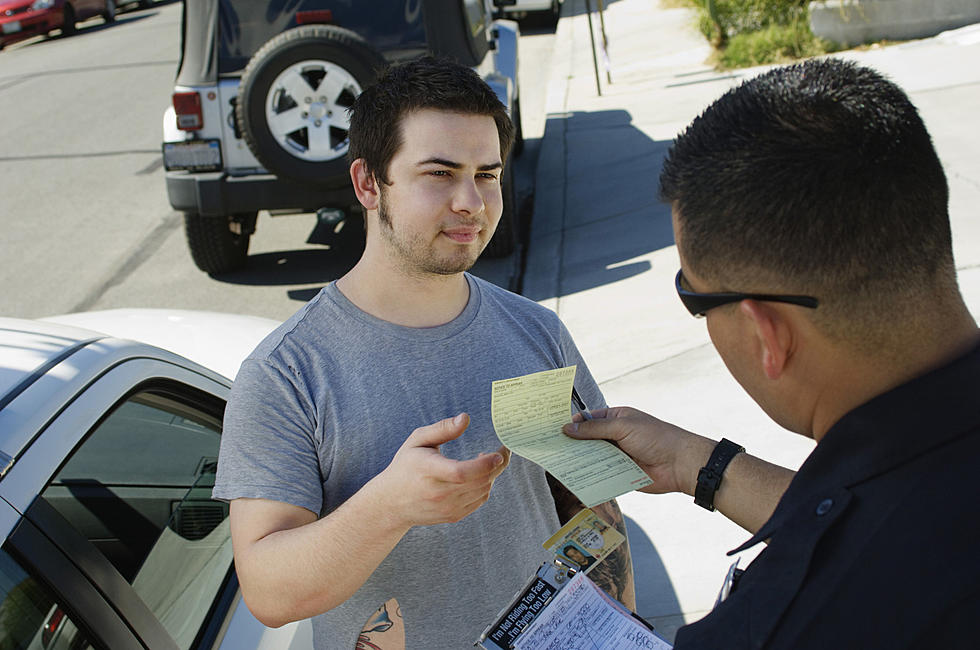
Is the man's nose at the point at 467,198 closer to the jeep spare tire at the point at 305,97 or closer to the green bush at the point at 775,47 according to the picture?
the jeep spare tire at the point at 305,97

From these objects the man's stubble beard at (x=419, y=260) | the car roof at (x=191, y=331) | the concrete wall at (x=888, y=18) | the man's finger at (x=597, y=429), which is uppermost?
the man's stubble beard at (x=419, y=260)

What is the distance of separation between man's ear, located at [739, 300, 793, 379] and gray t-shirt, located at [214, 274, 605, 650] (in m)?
0.78

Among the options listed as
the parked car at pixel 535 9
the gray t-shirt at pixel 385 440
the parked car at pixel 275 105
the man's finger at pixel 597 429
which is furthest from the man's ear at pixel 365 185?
the parked car at pixel 535 9

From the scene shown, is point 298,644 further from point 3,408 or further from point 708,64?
point 708,64

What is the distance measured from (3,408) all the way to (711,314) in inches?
57.8

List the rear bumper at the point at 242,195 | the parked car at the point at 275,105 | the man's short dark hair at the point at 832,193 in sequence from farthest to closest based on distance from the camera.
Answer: the rear bumper at the point at 242,195, the parked car at the point at 275,105, the man's short dark hair at the point at 832,193

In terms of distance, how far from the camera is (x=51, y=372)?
2146 mm

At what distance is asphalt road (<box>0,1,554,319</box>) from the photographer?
23.1 feet

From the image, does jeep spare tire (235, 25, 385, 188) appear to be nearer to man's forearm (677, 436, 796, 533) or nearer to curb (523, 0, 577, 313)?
curb (523, 0, 577, 313)

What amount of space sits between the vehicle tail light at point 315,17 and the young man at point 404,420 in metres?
4.33

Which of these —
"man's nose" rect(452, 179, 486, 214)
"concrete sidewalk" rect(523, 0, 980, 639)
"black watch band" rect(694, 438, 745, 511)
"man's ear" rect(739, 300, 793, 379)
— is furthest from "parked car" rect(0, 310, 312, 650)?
"concrete sidewalk" rect(523, 0, 980, 639)

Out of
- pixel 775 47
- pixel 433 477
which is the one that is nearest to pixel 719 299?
pixel 433 477

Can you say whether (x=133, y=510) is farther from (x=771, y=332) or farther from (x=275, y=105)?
(x=275, y=105)

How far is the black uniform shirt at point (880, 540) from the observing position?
1.09m
